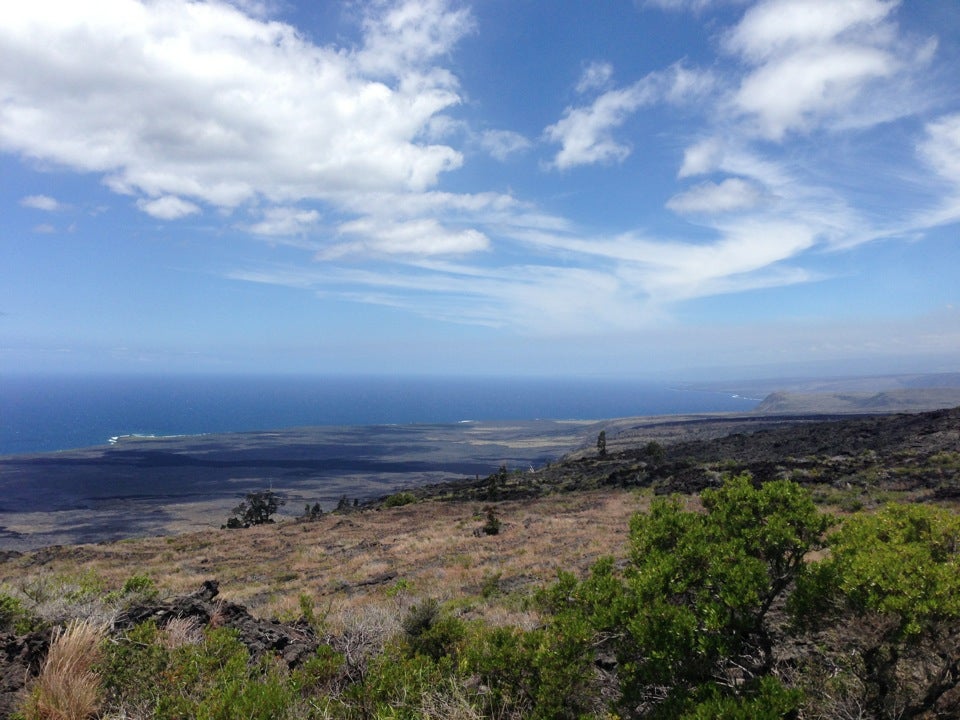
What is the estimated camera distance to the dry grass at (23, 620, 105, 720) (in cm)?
549

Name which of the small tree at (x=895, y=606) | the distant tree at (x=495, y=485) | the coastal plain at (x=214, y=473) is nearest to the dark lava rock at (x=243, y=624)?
the small tree at (x=895, y=606)

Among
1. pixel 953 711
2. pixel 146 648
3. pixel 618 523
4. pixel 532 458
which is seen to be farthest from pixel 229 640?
Answer: pixel 532 458

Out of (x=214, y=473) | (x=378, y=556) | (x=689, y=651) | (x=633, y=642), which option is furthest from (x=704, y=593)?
(x=214, y=473)

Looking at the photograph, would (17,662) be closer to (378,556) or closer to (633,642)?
(633,642)

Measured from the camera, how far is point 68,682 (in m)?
5.88

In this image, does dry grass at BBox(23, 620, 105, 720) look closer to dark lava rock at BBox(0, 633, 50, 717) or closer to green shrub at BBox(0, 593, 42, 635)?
dark lava rock at BBox(0, 633, 50, 717)

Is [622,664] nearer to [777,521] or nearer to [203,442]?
[777,521]

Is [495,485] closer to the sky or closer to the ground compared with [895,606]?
closer to the ground

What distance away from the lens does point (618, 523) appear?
22797 millimetres

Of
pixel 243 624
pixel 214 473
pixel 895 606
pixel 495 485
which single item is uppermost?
pixel 895 606

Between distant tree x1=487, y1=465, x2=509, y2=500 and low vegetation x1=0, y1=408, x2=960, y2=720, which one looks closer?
low vegetation x1=0, y1=408, x2=960, y2=720

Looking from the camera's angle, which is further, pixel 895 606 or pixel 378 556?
pixel 378 556

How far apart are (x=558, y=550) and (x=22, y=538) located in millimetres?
64708

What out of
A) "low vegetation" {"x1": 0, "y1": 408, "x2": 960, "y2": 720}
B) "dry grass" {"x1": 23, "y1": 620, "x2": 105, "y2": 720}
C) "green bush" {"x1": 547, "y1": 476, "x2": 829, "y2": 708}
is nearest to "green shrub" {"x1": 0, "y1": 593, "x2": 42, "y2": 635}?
"low vegetation" {"x1": 0, "y1": 408, "x2": 960, "y2": 720}
